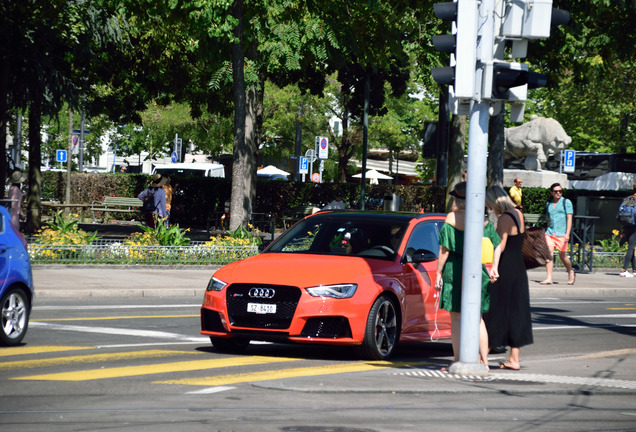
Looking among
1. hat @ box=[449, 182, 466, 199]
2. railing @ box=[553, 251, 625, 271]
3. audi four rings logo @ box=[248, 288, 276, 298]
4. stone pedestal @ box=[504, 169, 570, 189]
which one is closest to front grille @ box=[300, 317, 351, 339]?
audi four rings logo @ box=[248, 288, 276, 298]

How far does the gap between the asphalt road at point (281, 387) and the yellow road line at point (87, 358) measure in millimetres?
11

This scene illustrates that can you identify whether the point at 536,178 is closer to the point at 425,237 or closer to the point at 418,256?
the point at 425,237

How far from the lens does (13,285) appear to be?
11.4 meters

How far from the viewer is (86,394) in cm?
831

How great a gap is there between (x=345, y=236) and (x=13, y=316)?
3478 millimetres

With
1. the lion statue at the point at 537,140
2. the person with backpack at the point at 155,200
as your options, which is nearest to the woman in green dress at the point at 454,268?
the person with backpack at the point at 155,200

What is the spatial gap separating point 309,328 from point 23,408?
354 centimetres

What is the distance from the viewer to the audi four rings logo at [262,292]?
10.7 meters

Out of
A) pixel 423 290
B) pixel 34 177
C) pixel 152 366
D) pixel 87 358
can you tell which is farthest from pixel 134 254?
pixel 152 366

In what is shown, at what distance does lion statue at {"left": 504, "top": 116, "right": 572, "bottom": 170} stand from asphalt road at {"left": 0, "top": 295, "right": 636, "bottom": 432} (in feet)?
91.0

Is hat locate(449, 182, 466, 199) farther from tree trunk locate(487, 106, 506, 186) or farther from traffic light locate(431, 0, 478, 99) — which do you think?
tree trunk locate(487, 106, 506, 186)

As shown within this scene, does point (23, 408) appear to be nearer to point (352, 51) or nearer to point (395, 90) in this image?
point (352, 51)

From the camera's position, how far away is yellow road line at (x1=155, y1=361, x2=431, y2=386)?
909 cm

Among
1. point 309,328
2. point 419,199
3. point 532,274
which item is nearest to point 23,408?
point 309,328
